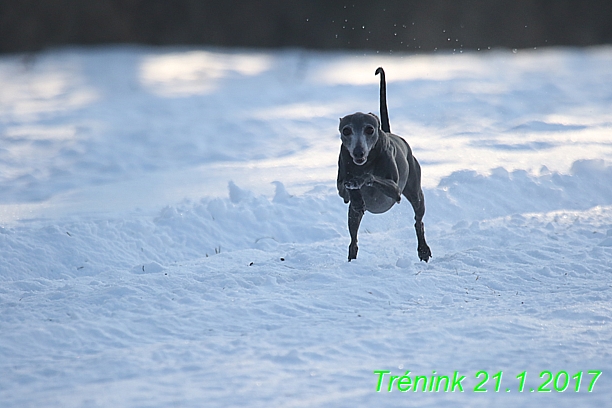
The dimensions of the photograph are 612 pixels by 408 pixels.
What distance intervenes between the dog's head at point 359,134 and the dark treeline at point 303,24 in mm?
17406

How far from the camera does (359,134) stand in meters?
5.64

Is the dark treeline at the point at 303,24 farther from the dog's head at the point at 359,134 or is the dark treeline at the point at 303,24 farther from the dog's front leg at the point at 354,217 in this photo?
the dog's head at the point at 359,134

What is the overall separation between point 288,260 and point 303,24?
17820 millimetres

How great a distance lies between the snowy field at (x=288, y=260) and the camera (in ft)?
13.0

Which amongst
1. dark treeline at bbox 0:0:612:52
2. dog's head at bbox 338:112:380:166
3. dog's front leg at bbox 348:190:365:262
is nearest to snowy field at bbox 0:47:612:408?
dog's front leg at bbox 348:190:365:262

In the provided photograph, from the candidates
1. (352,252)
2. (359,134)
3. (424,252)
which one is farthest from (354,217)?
(359,134)

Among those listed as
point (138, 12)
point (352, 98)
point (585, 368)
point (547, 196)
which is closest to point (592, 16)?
point (352, 98)

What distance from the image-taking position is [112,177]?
1083cm

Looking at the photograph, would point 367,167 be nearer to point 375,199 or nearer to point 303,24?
point 375,199

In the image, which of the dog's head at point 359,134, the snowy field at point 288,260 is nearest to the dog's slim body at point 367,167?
the dog's head at point 359,134

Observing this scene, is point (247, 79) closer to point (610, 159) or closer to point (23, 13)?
point (23, 13)

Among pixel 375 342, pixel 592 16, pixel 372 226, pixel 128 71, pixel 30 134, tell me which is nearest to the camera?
pixel 375 342

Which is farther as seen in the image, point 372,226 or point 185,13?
point 185,13

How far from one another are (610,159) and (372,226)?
13.7ft
